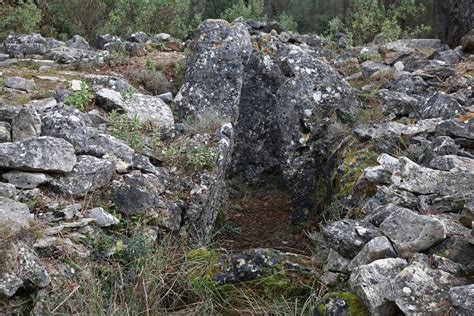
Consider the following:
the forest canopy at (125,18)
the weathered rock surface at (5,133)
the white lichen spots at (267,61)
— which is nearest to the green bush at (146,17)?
the forest canopy at (125,18)

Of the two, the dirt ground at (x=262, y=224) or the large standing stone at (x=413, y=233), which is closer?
the large standing stone at (x=413, y=233)

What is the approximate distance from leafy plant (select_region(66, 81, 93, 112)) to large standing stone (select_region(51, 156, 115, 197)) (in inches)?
58.3

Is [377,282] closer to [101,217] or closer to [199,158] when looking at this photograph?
[101,217]

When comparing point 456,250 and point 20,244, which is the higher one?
point 456,250

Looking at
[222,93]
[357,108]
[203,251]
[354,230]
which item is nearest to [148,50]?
[222,93]

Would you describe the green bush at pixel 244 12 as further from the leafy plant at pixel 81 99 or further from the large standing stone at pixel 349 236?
the large standing stone at pixel 349 236

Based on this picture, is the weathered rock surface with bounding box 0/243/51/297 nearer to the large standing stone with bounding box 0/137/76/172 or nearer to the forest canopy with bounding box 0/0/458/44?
the large standing stone with bounding box 0/137/76/172

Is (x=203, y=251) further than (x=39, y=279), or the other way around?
(x=203, y=251)

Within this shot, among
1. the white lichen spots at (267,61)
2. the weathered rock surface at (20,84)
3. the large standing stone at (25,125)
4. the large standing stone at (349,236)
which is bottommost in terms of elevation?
the weathered rock surface at (20,84)

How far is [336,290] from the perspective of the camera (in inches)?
146

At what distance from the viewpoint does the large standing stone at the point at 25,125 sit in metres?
5.00

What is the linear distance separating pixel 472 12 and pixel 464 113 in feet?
12.6

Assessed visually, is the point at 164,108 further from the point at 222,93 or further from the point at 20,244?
the point at 20,244

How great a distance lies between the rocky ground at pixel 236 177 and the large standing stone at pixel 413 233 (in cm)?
1
